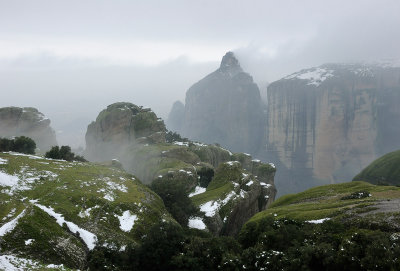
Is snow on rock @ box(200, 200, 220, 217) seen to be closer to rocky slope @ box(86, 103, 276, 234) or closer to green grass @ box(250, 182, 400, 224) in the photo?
rocky slope @ box(86, 103, 276, 234)

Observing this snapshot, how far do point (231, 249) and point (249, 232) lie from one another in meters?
7.20

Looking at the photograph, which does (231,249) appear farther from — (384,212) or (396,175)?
(396,175)

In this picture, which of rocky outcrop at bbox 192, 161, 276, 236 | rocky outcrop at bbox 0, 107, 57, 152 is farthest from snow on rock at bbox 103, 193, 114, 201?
rocky outcrop at bbox 0, 107, 57, 152

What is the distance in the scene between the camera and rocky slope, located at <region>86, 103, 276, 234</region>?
5446cm

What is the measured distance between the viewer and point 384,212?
2998 cm

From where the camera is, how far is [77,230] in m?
28.6

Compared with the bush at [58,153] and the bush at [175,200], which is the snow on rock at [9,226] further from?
the bush at [58,153]

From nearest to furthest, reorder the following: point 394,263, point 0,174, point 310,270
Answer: point 394,263, point 310,270, point 0,174

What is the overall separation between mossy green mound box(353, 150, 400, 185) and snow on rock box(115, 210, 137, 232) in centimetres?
8106

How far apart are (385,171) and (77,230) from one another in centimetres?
10036

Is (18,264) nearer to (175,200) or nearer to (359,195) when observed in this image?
(175,200)

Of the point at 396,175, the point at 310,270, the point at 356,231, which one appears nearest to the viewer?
the point at 310,270

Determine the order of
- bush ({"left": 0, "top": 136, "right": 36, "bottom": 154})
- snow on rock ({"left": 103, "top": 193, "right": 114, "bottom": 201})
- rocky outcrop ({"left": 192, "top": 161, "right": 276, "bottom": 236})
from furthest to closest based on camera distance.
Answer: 1. bush ({"left": 0, "top": 136, "right": 36, "bottom": 154})
2. rocky outcrop ({"left": 192, "top": 161, "right": 276, "bottom": 236})
3. snow on rock ({"left": 103, "top": 193, "right": 114, "bottom": 201})

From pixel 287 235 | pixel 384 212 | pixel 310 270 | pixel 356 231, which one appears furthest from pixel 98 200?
pixel 384 212
